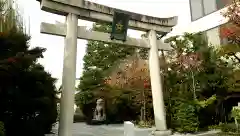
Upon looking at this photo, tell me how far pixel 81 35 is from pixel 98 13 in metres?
1.24

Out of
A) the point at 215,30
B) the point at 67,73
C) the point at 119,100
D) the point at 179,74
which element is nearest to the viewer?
the point at 67,73

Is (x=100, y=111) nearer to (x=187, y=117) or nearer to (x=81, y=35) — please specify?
(x=187, y=117)

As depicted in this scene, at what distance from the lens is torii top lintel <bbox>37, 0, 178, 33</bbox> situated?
32.1 feet

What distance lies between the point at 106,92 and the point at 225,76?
1052cm

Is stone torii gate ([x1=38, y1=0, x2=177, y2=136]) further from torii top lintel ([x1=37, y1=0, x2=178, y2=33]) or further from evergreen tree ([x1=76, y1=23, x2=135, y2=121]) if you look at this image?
evergreen tree ([x1=76, y1=23, x2=135, y2=121])

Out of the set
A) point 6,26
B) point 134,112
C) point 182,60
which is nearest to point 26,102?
point 6,26

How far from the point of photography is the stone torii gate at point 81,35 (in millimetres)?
9500

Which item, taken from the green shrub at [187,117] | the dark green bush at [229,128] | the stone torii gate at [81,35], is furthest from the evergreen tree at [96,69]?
the dark green bush at [229,128]

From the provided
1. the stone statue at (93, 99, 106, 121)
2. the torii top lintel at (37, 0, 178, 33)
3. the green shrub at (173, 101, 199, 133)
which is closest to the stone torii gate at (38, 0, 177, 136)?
the torii top lintel at (37, 0, 178, 33)

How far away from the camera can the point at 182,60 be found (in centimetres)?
1439

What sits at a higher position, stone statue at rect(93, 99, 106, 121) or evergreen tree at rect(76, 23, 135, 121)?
evergreen tree at rect(76, 23, 135, 121)

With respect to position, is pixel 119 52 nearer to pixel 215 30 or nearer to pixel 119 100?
pixel 119 100

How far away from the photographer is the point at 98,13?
10930 mm

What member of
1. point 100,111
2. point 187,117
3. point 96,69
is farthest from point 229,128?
point 96,69
